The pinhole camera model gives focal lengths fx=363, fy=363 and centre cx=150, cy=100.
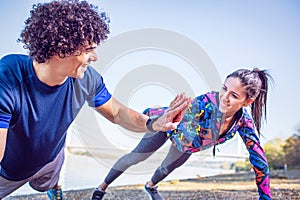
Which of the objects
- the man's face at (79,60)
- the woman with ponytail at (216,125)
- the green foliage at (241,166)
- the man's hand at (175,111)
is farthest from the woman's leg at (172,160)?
the green foliage at (241,166)

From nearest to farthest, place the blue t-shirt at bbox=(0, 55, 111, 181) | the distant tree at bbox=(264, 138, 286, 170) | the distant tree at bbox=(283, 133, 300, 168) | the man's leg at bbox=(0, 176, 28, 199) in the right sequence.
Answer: the blue t-shirt at bbox=(0, 55, 111, 181), the man's leg at bbox=(0, 176, 28, 199), the distant tree at bbox=(283, 133, 300, 168), the distant tree at bbox=(264, 138, 286, 170)

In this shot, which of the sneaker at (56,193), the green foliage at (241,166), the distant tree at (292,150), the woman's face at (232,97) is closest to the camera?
the sneaker at (56,193)

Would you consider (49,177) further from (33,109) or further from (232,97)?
(232,97)

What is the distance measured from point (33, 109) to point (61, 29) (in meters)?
0.17

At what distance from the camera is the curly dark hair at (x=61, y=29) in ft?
2.26

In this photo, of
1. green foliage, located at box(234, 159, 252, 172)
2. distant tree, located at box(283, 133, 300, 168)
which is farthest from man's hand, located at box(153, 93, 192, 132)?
green foliage, located at box(234, 159, 252, 172)

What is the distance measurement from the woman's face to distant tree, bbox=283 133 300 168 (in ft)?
7.10

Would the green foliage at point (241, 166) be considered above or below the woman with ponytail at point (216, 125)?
below

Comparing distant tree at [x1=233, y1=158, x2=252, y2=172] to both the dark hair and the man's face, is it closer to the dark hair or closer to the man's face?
the dark hair

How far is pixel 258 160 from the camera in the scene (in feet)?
3.88

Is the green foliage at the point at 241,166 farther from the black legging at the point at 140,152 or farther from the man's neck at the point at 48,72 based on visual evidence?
the man's neck at the point at 48,72

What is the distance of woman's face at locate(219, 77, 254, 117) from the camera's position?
1198 mm

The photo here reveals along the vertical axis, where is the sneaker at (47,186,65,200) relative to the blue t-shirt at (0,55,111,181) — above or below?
below

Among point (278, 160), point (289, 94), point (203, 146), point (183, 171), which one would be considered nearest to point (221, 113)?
point (203, 146)
